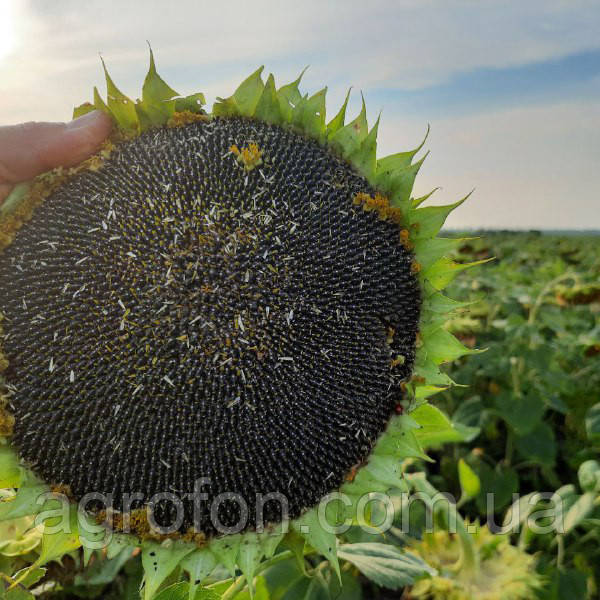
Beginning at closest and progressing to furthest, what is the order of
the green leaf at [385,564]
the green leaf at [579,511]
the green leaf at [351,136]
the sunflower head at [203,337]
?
the sunflower head at [203,337], the green leaf at [351,136], the green leaf at [385,564], the green leaf at [579,511]

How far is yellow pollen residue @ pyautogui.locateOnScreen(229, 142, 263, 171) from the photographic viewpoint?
220 cm

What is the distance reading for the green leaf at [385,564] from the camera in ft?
9.64

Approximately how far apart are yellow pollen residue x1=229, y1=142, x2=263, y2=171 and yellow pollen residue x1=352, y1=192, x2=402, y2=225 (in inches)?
16.8

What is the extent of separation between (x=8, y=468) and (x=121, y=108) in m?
1.46

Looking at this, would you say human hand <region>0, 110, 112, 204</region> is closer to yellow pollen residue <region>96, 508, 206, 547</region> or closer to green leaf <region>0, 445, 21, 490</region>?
green leaf <region>0, 445, 21, 490</region>

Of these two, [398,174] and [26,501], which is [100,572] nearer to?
[26,501]

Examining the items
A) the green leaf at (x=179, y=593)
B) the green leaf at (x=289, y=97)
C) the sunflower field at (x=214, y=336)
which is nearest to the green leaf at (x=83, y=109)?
the sunflower field at (x=214, y=336)

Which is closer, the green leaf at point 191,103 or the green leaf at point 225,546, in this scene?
the green leaf at point 225,546

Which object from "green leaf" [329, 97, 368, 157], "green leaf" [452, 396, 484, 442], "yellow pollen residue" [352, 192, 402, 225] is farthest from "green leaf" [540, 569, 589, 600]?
"green leaf" [329, 97, 368, 157]

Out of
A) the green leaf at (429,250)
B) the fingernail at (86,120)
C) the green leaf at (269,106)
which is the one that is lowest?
the green leaf at (429,250)

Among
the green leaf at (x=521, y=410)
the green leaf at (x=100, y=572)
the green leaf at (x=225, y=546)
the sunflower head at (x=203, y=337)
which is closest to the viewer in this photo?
the sunflower head at (x=203, y=337)

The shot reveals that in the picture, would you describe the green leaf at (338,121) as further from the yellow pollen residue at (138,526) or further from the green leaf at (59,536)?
the green leaf at (59,536)

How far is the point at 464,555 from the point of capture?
352cm

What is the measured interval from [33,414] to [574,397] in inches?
192
